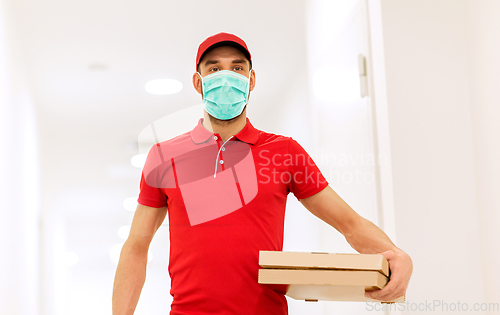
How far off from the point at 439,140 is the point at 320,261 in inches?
27.8

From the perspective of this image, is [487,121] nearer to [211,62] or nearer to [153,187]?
[211,62]

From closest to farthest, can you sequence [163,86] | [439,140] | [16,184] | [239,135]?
[239,135], [439,140], [16,184], [163,86]

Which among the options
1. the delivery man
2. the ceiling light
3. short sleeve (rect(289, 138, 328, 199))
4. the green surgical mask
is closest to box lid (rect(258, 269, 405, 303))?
the delivery man

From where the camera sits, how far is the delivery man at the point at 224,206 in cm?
94

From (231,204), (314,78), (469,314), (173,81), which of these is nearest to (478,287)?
(469,314)

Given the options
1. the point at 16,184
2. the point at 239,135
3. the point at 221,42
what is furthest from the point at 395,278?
the point at 16,184

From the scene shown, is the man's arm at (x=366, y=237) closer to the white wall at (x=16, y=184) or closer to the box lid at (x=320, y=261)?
the box lid at (x=320, y=261)

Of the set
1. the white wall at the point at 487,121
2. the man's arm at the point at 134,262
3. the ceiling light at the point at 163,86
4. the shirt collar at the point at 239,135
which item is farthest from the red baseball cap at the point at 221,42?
the ceiling light at the point at 163,86

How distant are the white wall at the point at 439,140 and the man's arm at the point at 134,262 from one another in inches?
25.7

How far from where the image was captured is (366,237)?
965 millimetres

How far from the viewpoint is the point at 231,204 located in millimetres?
987

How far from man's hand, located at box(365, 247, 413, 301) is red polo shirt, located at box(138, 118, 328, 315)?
207 mm

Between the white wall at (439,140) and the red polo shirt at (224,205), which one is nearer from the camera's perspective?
the red polo shirt at (224,205)

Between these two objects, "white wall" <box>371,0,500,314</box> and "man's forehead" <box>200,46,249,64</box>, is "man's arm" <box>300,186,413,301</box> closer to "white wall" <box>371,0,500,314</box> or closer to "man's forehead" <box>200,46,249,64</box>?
"white wall" <box>371,0,500,314</box>
